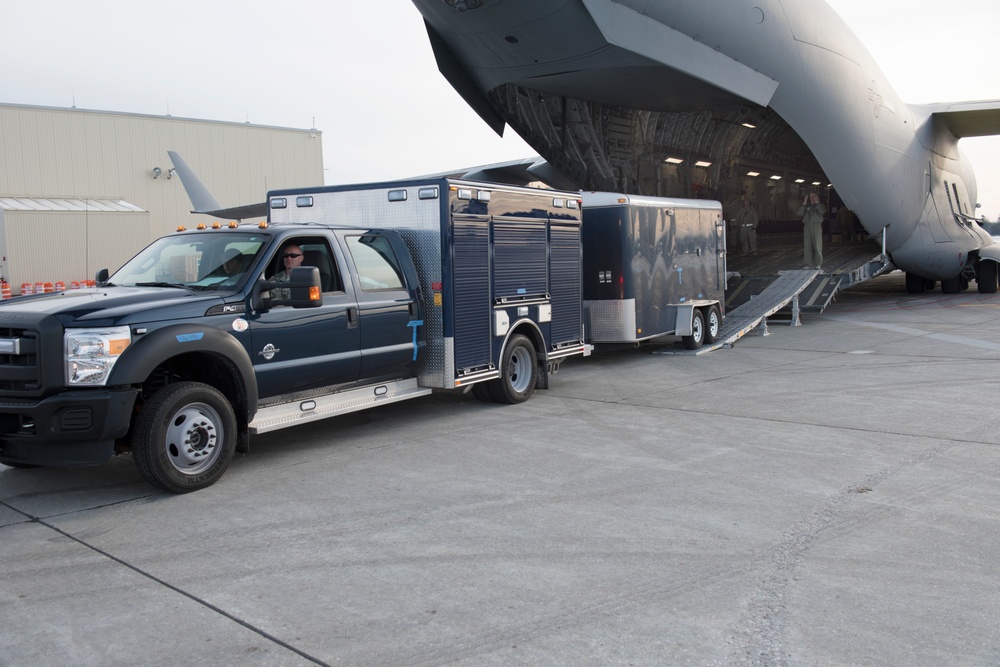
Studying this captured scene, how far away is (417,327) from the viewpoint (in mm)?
8539

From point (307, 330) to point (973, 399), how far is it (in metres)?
7.38

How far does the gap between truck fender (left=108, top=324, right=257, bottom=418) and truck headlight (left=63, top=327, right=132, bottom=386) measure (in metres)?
0.07

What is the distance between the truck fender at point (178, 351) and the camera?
588cm

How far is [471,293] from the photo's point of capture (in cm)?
909

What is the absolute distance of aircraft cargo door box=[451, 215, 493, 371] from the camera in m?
8.85

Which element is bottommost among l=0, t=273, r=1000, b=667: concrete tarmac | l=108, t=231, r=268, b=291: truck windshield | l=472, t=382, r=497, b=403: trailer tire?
l=0, t=273, r=1000, b=667: concrete tarmac

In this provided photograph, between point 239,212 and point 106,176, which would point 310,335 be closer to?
point 239,212

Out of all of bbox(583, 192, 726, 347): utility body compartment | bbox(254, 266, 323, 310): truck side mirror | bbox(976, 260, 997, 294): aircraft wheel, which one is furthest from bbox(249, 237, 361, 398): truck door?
bbox(976, 260, 997, 294): aircraft wheel

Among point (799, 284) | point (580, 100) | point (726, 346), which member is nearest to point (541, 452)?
point (726, 346)

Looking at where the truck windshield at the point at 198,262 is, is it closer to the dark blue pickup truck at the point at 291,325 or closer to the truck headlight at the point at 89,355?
the dark blue pickup truck at the point at 291,325

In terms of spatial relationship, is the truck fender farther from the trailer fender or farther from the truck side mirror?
the trailer fender

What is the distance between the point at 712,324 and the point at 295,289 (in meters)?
9.95

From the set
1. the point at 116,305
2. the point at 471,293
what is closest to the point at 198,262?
the point at 116,305

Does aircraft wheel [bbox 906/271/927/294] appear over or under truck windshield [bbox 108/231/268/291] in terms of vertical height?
under
